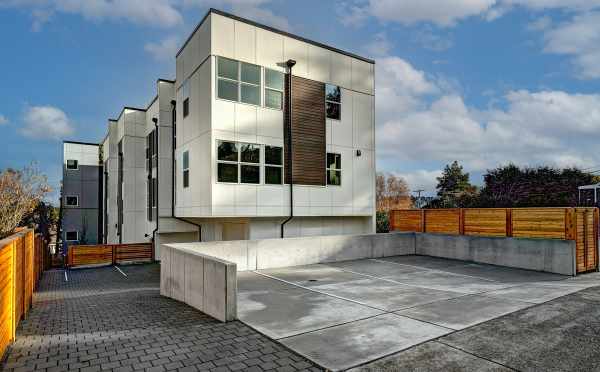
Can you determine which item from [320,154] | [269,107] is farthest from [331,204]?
[269,107]

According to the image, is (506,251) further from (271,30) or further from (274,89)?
(271,30)

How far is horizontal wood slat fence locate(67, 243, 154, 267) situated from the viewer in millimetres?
19672

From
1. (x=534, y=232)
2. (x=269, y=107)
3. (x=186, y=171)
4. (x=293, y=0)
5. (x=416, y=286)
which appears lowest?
(x=416, y=286)

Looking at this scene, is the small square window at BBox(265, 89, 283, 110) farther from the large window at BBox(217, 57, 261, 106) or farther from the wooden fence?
the wooden fence

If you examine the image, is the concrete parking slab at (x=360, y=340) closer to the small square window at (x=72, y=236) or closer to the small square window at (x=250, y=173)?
the small square window at (x=250, y=173)

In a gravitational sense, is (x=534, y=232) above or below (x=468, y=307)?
above

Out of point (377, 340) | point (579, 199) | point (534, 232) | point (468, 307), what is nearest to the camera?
point (377, 340)

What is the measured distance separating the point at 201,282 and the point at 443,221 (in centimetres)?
1149

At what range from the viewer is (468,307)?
7.32m

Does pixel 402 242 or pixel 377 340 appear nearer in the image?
pixel 377 340

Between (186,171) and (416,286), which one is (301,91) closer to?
(186,171)

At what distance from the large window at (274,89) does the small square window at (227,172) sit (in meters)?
3.02

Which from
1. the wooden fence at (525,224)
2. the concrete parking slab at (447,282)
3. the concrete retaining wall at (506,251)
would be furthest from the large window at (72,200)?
the concrete parking slab at (447,282)

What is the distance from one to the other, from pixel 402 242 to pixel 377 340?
11.2 meters
